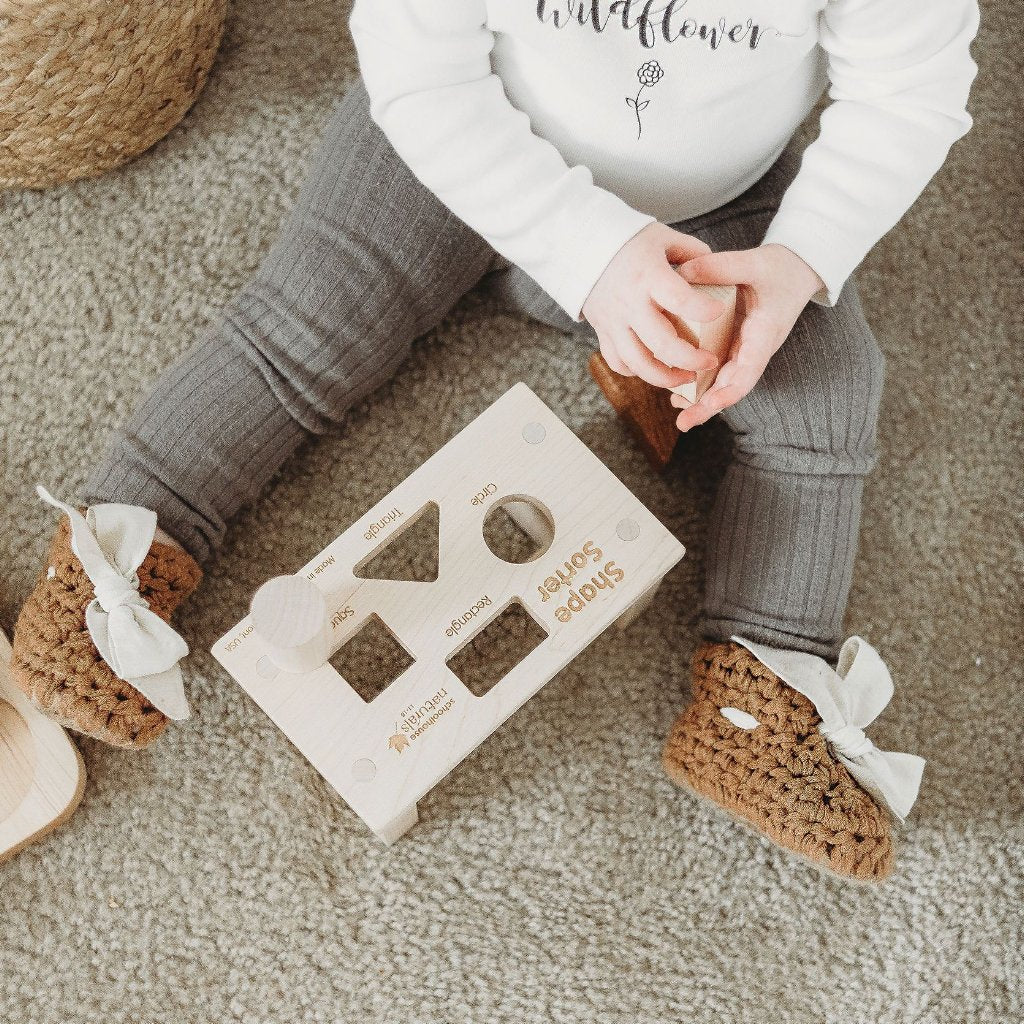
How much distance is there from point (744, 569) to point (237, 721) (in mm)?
352

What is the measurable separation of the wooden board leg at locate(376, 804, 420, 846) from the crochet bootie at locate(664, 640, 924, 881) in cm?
18

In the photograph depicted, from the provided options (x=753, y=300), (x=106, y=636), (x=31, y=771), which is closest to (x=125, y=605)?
(x=106, y=636)

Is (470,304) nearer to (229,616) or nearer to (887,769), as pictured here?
(229,616)

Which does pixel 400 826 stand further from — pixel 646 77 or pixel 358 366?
pixel 646 77

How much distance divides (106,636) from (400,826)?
0.22 m

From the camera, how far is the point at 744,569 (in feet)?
2.25

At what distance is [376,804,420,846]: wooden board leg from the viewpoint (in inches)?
26.0

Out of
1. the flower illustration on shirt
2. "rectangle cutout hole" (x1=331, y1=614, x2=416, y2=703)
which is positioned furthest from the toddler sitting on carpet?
"rectangle cutout hole" (x1=331, y1=614, x2=416, y2=703)

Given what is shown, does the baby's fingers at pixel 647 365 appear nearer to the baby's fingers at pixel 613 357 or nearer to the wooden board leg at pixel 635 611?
the baby's fingers at pixel 613 357

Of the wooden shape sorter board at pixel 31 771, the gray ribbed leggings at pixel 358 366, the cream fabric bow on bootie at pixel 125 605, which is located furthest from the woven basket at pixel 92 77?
the wooden shape sorter board at pixel 31 771

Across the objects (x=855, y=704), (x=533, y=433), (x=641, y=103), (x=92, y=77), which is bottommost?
(x=855, y=704)

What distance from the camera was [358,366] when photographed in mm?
704

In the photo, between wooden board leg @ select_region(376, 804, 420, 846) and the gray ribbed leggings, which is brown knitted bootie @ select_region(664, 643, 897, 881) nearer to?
the gray ribbed leggings

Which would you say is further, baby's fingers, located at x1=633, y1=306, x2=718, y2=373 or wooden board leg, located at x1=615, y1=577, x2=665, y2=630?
wooden board leg, located at x1=615, y1=577, x2=665, y2=630
